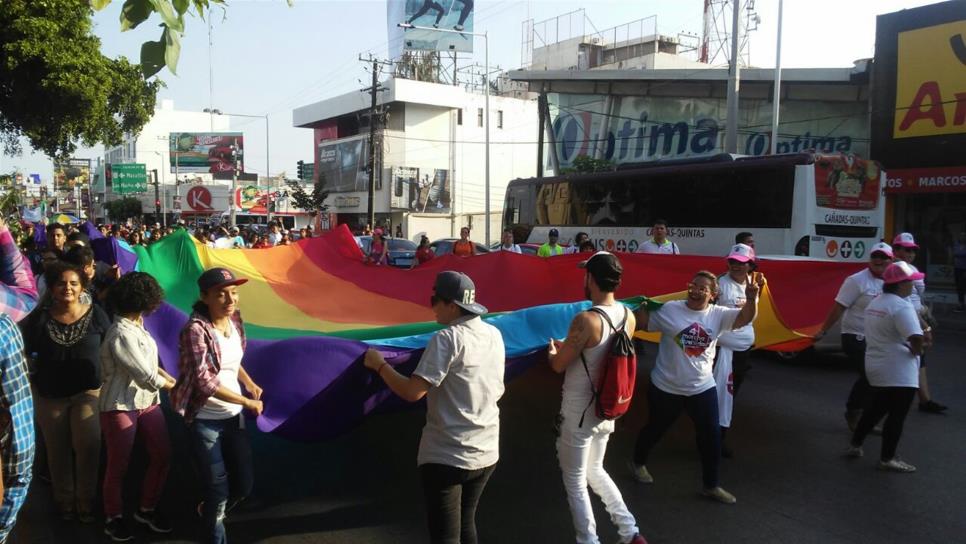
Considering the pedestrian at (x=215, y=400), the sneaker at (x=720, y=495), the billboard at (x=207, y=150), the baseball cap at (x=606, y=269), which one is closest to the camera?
the pedestrian at (x=215, y=400)

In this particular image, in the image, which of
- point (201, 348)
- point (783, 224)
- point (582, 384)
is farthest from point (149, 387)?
point (783, 224)

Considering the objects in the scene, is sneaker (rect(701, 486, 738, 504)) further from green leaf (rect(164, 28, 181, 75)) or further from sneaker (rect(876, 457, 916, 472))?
green leaf (rect(164, 28, 181, 75))

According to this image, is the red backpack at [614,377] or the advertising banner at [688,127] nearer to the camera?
the red backpack at [614,377]

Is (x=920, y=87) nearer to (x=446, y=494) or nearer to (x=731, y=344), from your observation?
(x=731, y=344)

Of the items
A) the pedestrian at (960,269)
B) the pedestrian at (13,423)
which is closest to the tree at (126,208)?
the pedestrian at (960,269)

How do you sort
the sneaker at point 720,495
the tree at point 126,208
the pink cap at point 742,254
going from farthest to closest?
the tree at point 126,208 < the pink cap at point 742,254 < the sneaker at point 720,495

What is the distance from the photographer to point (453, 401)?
137 inches

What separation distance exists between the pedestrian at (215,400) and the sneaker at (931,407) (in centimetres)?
665

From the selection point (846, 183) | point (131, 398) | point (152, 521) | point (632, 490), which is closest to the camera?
point (131, 398)

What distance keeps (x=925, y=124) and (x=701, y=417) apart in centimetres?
1698

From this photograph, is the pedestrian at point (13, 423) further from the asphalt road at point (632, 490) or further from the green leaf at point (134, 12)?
the asphalt road at point (632, 490)

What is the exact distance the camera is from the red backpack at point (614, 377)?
4039 mm

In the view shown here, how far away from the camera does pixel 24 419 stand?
255 centimetres

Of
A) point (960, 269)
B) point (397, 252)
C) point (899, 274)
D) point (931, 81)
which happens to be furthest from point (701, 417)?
point (931, 81)
